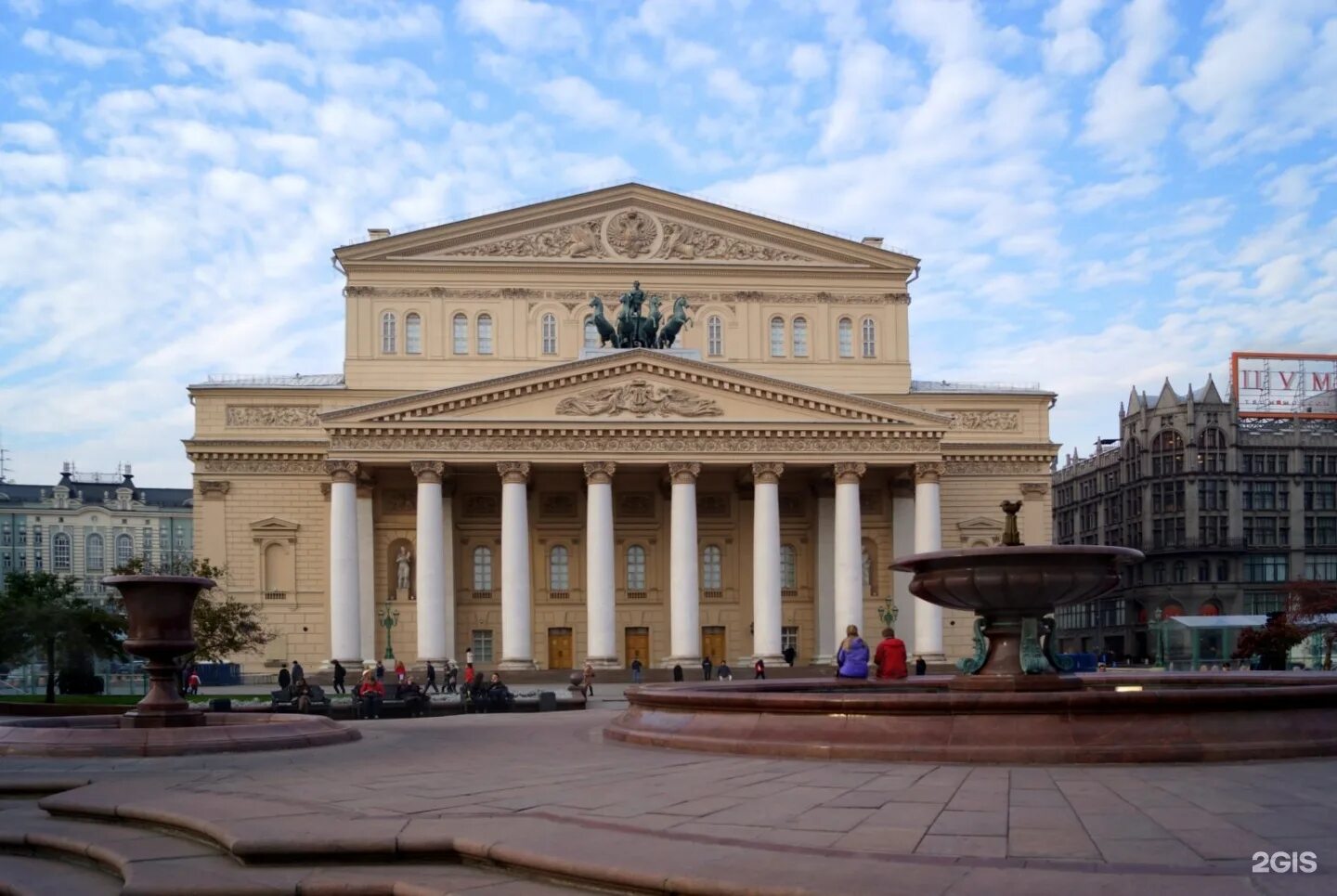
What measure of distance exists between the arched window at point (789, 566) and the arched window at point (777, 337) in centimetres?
879

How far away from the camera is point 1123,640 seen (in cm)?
9500

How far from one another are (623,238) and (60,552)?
78740 millimetres

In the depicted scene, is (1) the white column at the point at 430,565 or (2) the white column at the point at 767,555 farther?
(2) the white column at the point at 767,555

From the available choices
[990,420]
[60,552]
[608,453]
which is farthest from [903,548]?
[60,552]

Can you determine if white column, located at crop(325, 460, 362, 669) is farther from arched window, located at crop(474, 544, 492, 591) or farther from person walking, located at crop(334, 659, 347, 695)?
arched window, located at crop(474, 544, 492, 591)

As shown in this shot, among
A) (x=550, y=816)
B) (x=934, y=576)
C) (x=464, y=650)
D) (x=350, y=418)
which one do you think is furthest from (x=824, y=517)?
(x=550, y=816)

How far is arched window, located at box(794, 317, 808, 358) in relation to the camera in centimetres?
6350

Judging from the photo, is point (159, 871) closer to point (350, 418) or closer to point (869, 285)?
point (350, 418)

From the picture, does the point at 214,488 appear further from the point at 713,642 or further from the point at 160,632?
the point at 160,632

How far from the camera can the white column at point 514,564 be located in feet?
177

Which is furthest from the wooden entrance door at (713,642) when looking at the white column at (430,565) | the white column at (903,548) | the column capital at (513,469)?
the white column at (430,565)

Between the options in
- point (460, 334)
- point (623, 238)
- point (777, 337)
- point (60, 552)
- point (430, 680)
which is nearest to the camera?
point (430, 680)

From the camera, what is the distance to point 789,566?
6112 centimetres

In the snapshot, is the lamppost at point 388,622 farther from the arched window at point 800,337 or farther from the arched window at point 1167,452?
the arched window at point 1167,452
